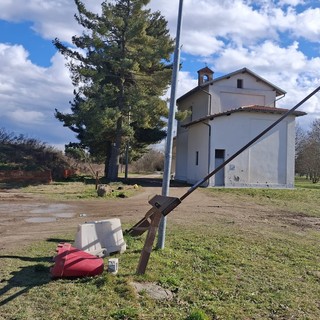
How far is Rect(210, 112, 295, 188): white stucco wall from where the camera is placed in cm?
2797

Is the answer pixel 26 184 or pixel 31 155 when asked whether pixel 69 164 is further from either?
pixel 26 184

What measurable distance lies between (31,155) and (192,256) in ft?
96.0

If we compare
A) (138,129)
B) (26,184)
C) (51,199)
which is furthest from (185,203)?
(138,129)

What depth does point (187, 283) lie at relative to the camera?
610cm

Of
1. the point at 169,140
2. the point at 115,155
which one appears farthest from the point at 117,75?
the point at 169,140

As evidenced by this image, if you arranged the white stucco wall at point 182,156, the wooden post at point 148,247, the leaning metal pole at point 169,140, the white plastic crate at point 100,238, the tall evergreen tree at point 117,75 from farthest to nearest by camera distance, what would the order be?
the white stucco wall at point 182,156
the tall evergreen tree at point 117,75
the leaning metal pole at point 169,140
the white plastic crate at point 100,238
the wooden post at point 148,247

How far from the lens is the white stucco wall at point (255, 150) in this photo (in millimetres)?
27969

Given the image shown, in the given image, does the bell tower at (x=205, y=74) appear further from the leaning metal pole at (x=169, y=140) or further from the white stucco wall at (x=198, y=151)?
the leaning metal pole at (x=169, y=140)

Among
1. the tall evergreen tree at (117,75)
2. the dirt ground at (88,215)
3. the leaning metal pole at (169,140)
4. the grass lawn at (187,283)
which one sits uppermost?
the tall evergreen tree at (117,75)

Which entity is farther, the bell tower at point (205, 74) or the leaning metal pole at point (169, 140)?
the bell tower at point (205, 74)

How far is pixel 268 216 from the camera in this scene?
15.1 meters

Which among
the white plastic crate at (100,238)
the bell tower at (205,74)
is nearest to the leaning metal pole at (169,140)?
the white plastic crate at (100,238)

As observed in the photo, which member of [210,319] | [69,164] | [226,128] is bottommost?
[210,319]

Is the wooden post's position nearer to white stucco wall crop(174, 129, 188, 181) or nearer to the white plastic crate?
the white plastic crate
